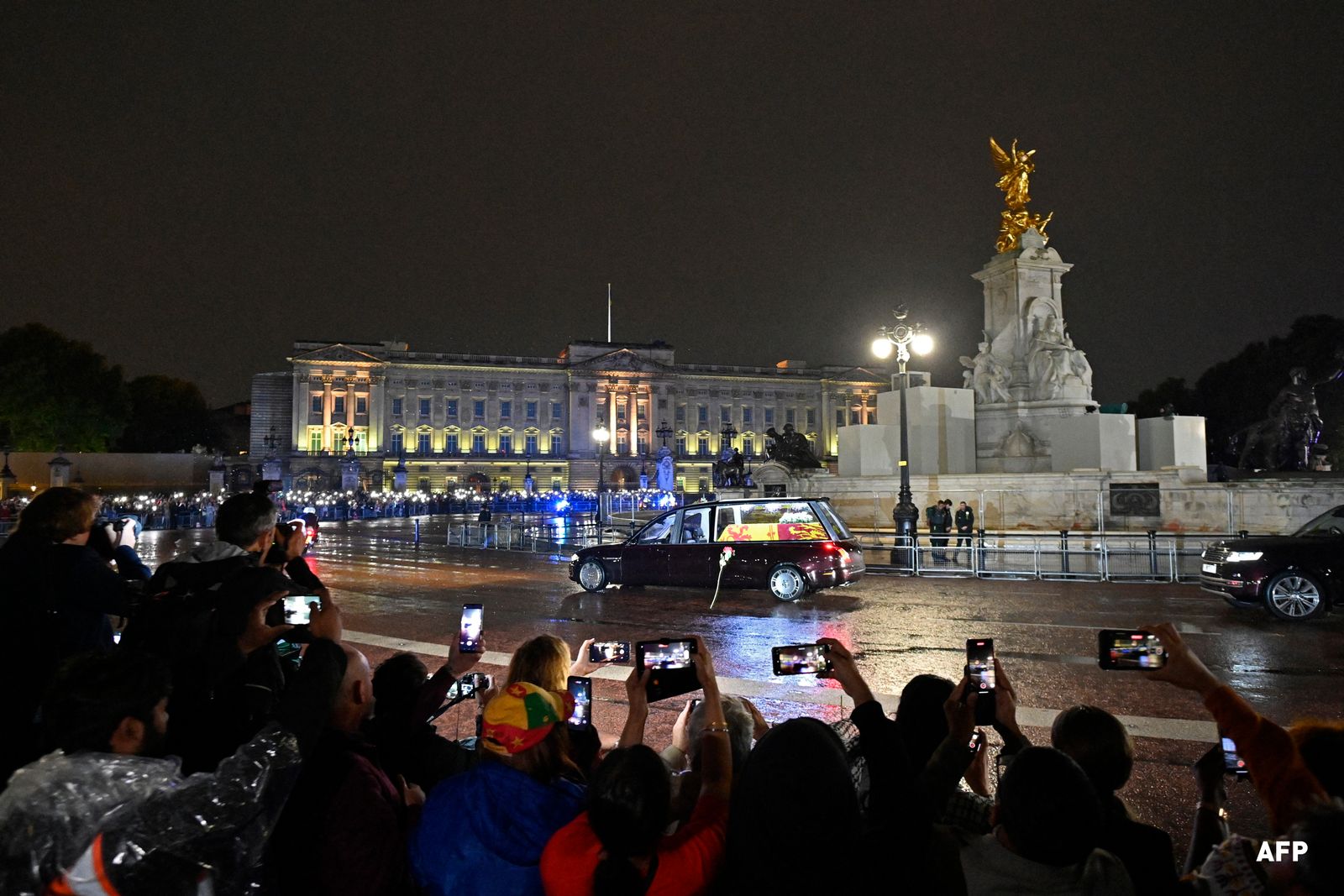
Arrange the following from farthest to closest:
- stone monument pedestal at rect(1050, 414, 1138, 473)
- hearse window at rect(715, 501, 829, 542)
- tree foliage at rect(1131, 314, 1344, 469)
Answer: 1. tree foliage at rect(1131, 314, 1344, 469)
2. stone monument pedestal at rect(1050, 414, 1138, 473)
3. hearse window at rect(715, 501, 829, 542)

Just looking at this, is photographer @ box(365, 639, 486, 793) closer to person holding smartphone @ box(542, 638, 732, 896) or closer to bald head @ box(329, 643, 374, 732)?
bald head @ box(329, 643, 374, 732)

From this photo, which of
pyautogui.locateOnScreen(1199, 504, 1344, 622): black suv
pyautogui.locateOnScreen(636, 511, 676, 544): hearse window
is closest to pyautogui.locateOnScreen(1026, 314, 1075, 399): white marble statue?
pyautogui.locateOnScreen(1199, 504, 1344, 622): black suv

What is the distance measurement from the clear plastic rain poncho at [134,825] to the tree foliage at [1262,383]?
5006 cm

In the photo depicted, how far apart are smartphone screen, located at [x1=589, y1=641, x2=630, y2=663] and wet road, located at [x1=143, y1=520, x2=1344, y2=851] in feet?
7.27

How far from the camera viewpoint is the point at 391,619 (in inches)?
437

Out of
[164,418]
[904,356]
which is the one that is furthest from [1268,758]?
[164,418]

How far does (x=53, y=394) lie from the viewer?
219 feet

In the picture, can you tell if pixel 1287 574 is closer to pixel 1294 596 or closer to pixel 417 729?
pixel 1294 596

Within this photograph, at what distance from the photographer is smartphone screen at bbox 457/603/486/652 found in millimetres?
3508

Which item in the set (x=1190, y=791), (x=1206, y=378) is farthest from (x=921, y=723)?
(x=1206, y=378)

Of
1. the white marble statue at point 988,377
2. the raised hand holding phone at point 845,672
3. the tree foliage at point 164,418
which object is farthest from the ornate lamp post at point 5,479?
the raised hand holding phone at point 845,672

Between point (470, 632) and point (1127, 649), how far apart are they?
2.53 meters

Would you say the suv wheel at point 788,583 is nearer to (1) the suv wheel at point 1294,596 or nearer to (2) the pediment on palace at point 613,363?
(1) the suv wheel at point 1294,596

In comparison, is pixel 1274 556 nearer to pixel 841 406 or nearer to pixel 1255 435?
pixel 1255 435
